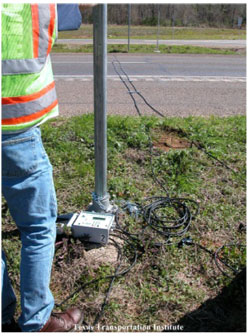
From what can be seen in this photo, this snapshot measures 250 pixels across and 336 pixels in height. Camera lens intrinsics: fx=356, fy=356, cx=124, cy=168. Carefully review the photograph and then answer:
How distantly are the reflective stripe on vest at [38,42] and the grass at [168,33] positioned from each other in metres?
25.5

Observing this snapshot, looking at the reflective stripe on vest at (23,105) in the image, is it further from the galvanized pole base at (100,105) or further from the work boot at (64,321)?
the work boot at (64,321)

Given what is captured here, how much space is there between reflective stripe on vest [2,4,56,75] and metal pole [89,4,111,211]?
3.30ft

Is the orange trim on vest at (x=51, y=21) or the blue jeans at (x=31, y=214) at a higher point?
the orange trim on vest at (x=51, y=21)

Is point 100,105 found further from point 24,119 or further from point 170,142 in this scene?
point 170,142

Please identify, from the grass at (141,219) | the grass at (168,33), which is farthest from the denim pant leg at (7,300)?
the grass at (168,33)

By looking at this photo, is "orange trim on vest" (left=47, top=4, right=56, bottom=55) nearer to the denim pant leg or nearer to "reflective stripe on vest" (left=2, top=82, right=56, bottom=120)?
"reflective stripe on vest" (left=2, top=82, right=56, bottom=120)

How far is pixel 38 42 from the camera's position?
5.37ft

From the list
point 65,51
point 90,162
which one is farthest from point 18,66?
point 65,51

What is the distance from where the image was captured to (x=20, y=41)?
5.20 ft

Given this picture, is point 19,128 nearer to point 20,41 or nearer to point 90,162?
point 20,41

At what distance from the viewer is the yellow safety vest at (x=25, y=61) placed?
61.6 inches

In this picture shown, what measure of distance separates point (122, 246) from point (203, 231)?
2.40 feet

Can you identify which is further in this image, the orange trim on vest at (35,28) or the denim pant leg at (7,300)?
the denim pant leg at (7,300)

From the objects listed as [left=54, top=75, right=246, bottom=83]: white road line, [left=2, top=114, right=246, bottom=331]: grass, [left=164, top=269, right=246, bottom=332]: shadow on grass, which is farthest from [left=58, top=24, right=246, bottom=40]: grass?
[left=164, top=269, right=246, bottom=332]: shadow on grass
